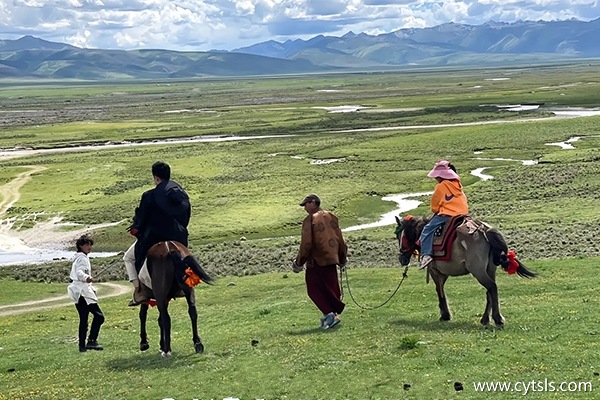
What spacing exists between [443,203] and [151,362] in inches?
293

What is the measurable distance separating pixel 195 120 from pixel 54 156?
173ft

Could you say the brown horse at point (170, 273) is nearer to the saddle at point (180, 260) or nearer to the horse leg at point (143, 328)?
the saddle at point (180, 260)

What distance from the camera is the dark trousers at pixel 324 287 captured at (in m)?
17.5

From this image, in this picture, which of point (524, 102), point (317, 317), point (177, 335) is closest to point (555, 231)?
point (317, 317)

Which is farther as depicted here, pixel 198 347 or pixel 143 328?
pixel 143 328

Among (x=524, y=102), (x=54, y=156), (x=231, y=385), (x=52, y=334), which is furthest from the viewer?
(x=524, y=102)

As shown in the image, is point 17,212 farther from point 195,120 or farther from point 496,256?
point 195,120

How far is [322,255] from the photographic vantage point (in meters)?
17.3

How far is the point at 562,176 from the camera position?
58.2m

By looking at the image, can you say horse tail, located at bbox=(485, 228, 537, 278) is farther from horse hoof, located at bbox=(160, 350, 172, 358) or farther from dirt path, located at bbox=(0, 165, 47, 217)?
dirt path, located at bbox=(0, 165, 47, 217)

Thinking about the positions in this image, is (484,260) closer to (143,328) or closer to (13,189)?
(143,328)

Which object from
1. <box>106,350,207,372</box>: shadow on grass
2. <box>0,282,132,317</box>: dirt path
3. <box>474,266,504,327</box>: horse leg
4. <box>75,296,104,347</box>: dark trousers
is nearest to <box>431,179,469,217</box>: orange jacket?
<box>474,266,504,327</box>: horse leg

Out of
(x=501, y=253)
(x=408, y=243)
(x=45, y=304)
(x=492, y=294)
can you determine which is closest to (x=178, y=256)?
(x=408, y=243)

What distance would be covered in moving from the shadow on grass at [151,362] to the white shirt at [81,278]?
5.82ft
